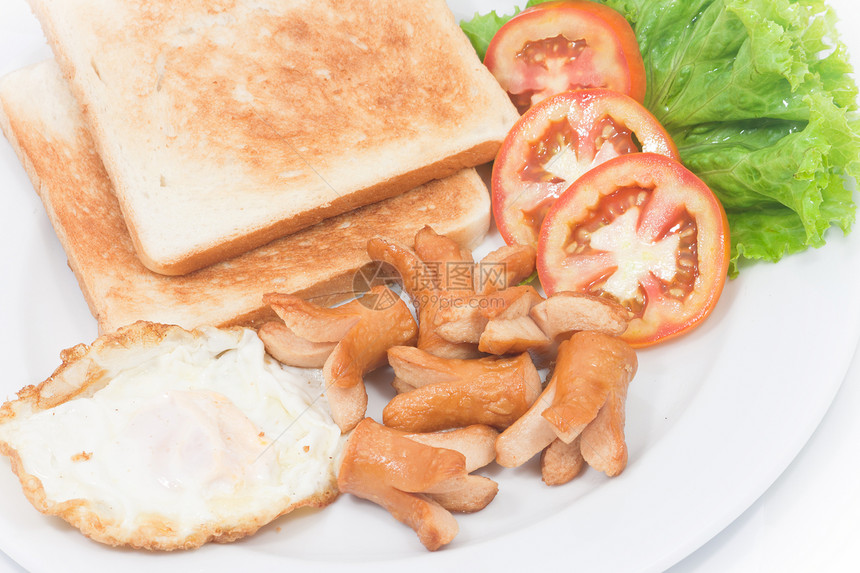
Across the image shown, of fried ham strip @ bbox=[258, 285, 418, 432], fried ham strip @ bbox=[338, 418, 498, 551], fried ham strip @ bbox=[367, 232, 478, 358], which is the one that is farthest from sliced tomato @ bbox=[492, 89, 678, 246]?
fried ham strip @ bbox=[338, 418, 498, 551]

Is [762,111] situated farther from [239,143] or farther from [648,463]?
[239,143]

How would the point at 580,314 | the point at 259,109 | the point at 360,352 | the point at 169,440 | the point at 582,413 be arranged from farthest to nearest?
the point at 259,109 < the point at 360,352 < the point at 580,314 < the point at 169,440 < the point at 582,413

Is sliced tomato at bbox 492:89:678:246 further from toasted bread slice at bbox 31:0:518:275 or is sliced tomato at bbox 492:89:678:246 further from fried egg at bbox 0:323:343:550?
fried egg at bbox 0:323:343:550

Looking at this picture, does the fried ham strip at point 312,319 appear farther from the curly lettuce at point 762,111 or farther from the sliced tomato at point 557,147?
the curly lettuce at point 762,111

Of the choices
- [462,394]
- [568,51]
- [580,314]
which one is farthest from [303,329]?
[568,51]

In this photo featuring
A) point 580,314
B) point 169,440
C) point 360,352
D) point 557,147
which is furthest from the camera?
point 557,147

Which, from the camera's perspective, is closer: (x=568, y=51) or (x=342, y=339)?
(x=342, y=339)

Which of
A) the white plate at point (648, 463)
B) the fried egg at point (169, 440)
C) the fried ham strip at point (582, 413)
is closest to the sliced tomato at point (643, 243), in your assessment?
the white plate at point (648, 463)

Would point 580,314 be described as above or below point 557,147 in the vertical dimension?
below
